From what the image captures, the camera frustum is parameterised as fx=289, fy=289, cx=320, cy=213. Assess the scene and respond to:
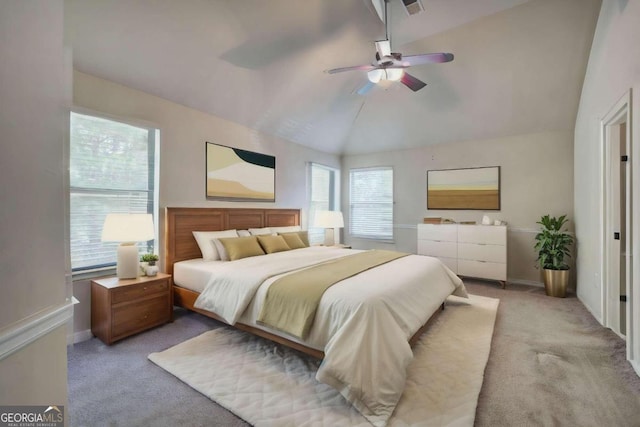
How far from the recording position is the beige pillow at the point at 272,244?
3920mm

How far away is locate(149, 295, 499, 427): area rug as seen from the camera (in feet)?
5.71

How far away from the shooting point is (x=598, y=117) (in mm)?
3119

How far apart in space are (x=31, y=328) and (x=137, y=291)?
7.00 feet

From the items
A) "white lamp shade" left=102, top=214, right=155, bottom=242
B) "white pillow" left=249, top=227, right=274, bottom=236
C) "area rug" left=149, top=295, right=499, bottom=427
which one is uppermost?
"white lamp shade" left=102, top=214, right=155, bottom=242

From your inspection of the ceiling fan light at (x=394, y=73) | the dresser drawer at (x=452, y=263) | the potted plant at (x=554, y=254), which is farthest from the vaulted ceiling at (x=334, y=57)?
the dresser drawer at (x=452, y=263)

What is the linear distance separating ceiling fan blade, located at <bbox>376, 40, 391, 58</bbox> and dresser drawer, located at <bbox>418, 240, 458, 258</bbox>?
3.45 m

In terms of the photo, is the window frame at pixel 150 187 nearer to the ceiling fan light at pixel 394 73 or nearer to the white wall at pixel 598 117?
the ceiling fan light at pixel 394 73

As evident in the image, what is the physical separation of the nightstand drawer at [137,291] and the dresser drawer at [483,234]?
14.6ft

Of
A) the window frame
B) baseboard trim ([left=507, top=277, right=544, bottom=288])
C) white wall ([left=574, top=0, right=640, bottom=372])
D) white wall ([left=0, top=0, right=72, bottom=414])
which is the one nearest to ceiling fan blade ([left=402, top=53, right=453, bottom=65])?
white wall ([left=574, top=0, right=640, bottom=372])

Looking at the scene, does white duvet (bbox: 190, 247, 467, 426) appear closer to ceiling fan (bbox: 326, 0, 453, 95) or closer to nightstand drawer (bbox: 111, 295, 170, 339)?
nightstand drawer (bbox: 111, 295, 170, 339)

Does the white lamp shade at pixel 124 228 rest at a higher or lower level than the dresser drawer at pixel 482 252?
higher

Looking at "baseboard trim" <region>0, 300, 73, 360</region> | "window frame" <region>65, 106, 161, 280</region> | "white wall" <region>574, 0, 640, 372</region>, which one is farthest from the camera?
"window frame" <region>65, 106, 161, 280</region>

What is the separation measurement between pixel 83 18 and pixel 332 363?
10.8 feet
